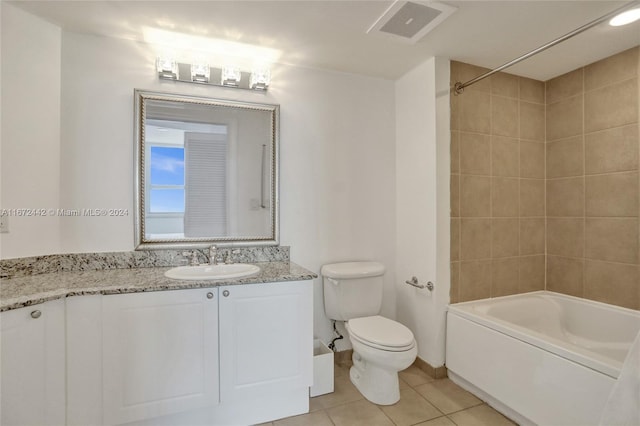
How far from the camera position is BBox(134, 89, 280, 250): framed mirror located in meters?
1.94

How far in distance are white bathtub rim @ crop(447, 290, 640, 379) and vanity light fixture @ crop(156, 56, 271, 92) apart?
2.02 m

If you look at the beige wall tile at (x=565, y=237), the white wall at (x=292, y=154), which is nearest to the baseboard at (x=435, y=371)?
the white wall at (x=292, y=154)

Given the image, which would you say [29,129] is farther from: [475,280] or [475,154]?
[475,280]

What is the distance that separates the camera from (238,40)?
6.29 ft

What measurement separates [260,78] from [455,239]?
1746mm

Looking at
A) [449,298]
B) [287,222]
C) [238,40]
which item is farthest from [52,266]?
[449,298]

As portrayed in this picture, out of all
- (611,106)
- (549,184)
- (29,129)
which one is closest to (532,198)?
(549,184)

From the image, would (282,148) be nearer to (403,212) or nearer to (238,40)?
(238,40)

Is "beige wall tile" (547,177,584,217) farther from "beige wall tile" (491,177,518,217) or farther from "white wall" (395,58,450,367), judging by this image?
"white wall" (395,58,450,367)

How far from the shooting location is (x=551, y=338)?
1.63 meters

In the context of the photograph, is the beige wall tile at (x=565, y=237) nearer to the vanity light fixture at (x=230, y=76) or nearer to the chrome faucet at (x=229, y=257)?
the chrome faucet at (x=229, y=257)

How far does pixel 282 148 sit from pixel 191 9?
94cm

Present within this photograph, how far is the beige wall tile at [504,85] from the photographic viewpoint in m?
2.38

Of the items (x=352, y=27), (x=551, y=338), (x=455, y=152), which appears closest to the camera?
(x=551, y=338)
